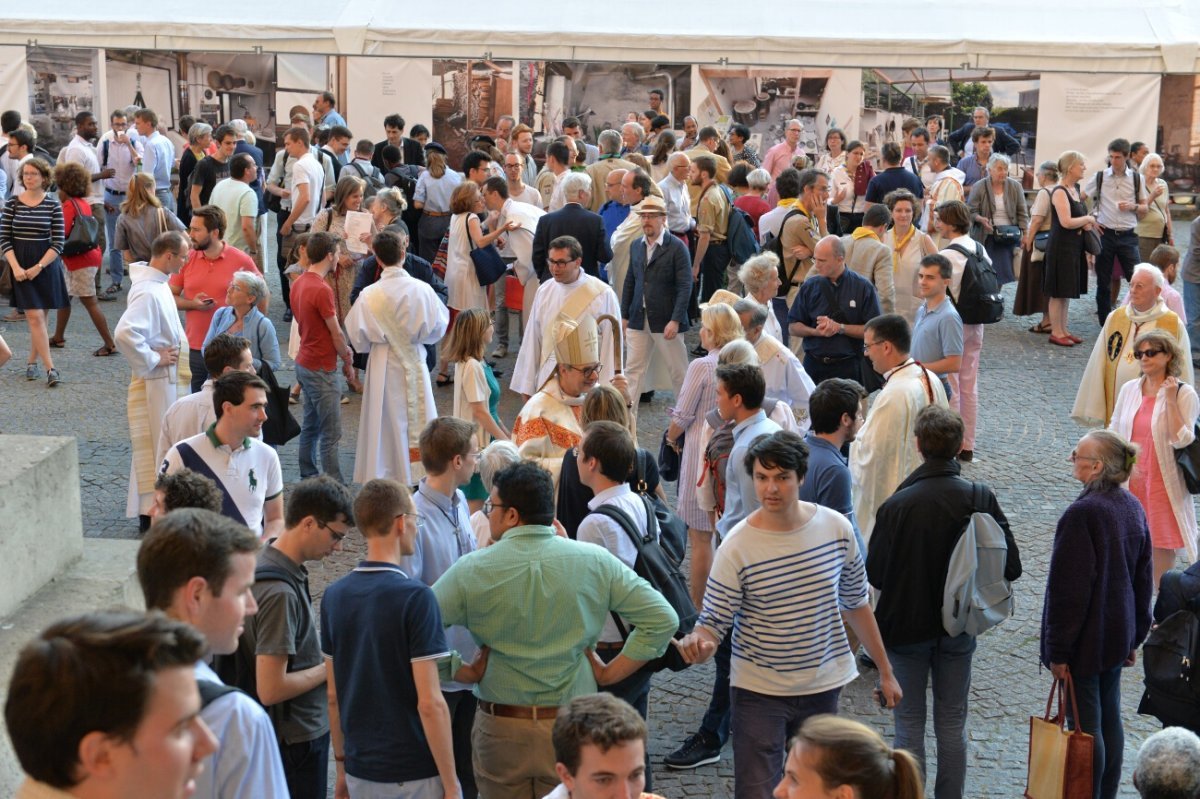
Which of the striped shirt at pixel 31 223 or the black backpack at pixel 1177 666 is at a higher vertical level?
the striped shirt at pixel 31 223

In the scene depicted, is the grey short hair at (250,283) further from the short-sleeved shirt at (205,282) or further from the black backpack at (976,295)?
the black backpack at (976,295)

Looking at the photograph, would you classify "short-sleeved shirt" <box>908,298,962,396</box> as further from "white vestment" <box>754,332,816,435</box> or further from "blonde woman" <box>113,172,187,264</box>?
"blonde woman" <box>113,172,187,264</box>

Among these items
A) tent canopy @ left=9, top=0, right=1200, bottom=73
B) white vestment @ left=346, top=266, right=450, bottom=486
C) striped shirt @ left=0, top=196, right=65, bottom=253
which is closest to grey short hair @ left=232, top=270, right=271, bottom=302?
white vestment @ left=346, top=266, right=450, bottom=486

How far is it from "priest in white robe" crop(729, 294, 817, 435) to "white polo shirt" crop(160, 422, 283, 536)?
9.32 ft

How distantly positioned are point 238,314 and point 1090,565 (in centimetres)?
506

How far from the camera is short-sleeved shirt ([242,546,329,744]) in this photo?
4297 mm

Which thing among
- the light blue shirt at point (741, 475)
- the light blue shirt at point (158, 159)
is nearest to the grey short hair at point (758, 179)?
the light blue shirt at point (158, 159)

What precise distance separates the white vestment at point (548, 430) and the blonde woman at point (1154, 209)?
9.68 m

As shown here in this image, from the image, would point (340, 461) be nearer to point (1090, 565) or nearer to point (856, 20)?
point (1090, 565)

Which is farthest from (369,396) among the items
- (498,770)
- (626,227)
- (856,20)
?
(856,20)

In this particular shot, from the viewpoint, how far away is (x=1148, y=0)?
17.8 meters

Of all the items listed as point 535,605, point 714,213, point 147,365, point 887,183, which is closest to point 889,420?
point 535,605

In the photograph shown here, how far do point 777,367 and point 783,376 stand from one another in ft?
0.22

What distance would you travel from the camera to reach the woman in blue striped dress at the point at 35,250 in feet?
37.4
